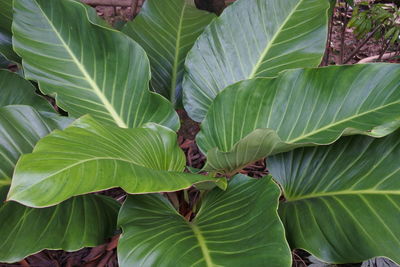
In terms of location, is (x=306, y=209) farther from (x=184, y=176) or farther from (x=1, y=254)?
(x=1, y=254)

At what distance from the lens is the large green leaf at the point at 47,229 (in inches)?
34.8

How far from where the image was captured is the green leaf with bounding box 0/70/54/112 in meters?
1.23

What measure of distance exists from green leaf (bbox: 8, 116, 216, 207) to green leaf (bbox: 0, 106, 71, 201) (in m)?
0.21

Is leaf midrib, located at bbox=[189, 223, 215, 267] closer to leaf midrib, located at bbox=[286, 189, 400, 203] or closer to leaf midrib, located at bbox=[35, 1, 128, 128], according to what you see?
leaf midrib, located at bbox=[286, 189, 400, 203]

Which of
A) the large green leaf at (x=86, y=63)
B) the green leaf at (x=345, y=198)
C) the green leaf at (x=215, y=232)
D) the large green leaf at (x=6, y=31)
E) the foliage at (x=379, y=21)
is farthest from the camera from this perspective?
the foliage at (x=379, y=21)

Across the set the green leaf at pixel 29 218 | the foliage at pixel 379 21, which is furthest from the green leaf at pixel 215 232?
the foliage at pixel 379 21

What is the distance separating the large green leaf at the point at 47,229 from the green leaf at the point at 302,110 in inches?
13.7

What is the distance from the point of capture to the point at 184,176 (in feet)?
2.79

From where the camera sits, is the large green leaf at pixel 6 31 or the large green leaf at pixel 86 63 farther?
the large green leaf at pixel 6 31

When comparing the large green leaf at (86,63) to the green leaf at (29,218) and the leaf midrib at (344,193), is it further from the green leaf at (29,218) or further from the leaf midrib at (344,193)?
the leaf midrib at (344,193)

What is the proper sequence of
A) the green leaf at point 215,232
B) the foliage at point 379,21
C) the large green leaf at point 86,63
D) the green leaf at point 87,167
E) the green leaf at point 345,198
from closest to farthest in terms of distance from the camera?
the green leaf at point 87,167 < the green leaf at point 215,232 < the green leaf at point 345,198 < the large green leaf at point 86,63 < the foliage at point 379,21

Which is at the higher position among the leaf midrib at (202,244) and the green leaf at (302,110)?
the green leaf at (302,110)

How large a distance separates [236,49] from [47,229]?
2.69ft

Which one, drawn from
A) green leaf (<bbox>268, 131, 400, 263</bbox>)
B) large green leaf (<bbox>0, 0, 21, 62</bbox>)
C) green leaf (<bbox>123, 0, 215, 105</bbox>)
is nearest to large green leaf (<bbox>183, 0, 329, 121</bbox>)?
green leaf (<bbox>123, 0, 215, 105</bbox>)
